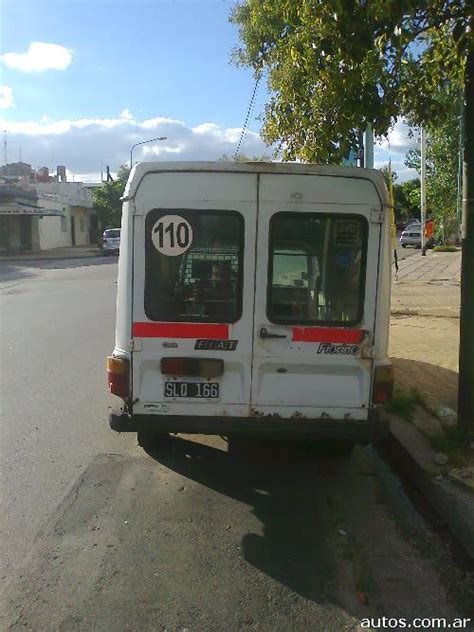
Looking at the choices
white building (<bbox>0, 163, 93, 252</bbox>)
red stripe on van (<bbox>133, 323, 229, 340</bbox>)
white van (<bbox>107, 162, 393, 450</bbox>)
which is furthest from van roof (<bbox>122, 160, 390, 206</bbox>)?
white building (<bbox>0, 163, 93, 252</bbox>)

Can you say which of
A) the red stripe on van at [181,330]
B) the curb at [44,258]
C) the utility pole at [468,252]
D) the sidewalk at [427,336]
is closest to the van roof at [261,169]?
the red stripe on van at [181,330]

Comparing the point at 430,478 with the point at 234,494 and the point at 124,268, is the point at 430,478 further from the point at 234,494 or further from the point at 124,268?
the point at 124,268

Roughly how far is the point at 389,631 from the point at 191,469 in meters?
2.28

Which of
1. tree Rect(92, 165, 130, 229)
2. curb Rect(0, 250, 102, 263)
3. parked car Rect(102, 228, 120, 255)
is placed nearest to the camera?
curb Rect(0, 250, 102, 263)

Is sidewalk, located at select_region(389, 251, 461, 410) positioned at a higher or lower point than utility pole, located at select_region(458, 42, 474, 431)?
lower

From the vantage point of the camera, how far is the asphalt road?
122 inches

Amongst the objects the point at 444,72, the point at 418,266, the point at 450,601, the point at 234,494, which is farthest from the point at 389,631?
the point at 418,266

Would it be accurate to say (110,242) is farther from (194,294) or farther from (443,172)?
(194,294)

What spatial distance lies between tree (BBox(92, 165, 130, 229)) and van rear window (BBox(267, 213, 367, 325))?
45.1 meters

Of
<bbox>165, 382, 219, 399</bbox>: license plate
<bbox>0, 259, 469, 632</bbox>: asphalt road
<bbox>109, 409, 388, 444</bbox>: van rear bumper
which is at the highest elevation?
<bbox>165, 382, 219, 399</bbox>: license plate

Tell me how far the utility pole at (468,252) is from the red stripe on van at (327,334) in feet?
4.00

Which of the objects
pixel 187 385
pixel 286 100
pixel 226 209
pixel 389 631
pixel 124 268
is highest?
pixel 286 100

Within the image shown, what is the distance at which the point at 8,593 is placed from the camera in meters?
3.21

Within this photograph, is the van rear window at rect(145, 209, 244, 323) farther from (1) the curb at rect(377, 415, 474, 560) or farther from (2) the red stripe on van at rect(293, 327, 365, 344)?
(1) the curb at rect(377, 415, 474, 560)
